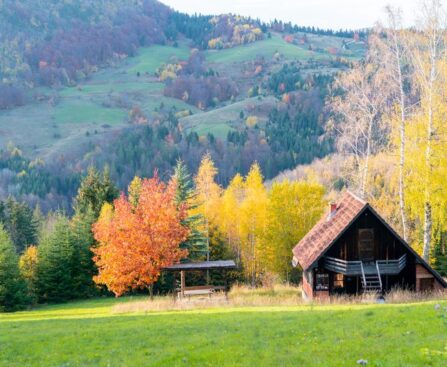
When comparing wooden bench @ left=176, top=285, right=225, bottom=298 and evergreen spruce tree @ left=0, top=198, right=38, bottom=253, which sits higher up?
evergreen spruce tree @ left=0, top=198, right=38, bottom=253

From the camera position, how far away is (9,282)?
41750mm

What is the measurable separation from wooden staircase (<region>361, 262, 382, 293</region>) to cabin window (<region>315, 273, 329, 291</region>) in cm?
254

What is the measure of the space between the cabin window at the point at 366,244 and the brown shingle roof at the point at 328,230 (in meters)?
1.29

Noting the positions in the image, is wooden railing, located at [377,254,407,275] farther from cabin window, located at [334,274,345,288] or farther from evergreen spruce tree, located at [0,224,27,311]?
evergreen spruce tree, located at [0,224,27,311]

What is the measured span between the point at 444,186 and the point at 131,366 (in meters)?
22.1

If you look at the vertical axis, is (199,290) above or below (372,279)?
below

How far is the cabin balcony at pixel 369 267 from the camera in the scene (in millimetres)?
30547

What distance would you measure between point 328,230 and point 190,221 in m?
16.1

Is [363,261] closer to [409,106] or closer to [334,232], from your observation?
[334,232]

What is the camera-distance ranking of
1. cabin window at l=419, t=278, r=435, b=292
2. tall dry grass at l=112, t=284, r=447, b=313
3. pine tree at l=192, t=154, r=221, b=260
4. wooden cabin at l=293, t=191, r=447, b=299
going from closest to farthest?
tall dry grass at l=112, t=284, r=447, b=313 → wooden cabin at l=293, t=191, r=447, b=299 → cabin window at l=419, t=278, r=435, b=292 → pine tree at l=192, t=154, r=221, b=260

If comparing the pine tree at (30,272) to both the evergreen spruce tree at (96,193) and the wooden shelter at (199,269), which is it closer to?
the evergreen spruce tree at (96,193)

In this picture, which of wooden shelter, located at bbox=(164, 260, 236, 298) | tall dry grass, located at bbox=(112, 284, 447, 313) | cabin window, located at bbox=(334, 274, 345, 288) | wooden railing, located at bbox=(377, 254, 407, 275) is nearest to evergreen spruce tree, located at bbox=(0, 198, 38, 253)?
wooden shelter, located at bbox=(164, 260, 236, 298)

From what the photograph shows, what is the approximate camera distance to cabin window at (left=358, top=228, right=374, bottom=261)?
31.3 m

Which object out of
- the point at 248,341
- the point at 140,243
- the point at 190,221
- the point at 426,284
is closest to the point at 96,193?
the point at 190,221
